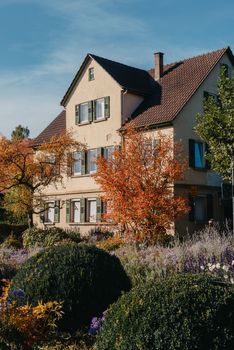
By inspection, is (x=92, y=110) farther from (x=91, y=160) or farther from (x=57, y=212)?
(x=57, y=212)

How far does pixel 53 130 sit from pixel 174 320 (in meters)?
33.7

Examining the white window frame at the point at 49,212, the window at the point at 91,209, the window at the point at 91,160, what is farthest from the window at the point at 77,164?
the white window frame at the point at 49,212

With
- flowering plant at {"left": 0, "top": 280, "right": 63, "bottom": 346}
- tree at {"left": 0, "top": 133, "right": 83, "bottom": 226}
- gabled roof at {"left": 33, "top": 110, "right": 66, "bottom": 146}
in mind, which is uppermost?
gabled roof at {"left": 33, "top": 110, "right": 66, "bottom": 146}

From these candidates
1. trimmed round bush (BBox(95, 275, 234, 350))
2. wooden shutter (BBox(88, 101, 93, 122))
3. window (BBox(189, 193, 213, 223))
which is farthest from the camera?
wooden shutter (BBox(88, 101, 93, 122))

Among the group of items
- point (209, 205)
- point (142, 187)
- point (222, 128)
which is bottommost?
point (209, 205)

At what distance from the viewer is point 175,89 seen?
3152 centimetres

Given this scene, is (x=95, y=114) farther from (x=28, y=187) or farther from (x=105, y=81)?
(x=28, y=187)

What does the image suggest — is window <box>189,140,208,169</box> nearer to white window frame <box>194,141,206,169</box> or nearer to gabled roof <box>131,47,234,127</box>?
white window frame <box>194,141,206,169</box>

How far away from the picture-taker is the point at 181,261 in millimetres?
11156

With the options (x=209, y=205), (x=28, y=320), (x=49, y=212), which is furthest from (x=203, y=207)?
(x=28, y=320)

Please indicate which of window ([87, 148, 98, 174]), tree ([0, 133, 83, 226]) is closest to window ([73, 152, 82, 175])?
tree ([0, 133, 83, 226])

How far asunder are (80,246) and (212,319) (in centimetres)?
393

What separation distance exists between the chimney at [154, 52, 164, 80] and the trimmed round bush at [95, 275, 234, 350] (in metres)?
29.7

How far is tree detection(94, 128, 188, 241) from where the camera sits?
22.9m
